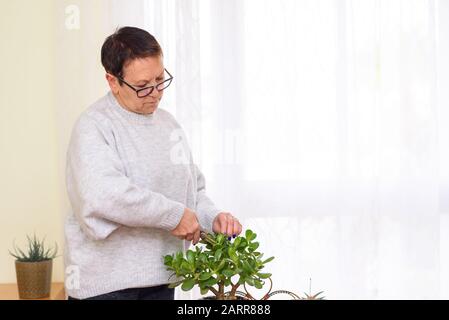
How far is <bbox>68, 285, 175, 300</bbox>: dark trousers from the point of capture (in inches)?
63.1

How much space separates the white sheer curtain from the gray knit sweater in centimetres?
106

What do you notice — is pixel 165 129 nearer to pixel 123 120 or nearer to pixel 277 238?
pixel 123 120

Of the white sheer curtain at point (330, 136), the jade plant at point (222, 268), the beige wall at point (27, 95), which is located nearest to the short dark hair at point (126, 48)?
the jade plant at point (222, 268)

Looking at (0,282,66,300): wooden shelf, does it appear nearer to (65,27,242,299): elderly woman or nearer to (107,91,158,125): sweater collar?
(65,27,242,299): elderly woman

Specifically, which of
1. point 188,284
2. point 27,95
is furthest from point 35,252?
point 188,284

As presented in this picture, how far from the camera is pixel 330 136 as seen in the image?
2795 mm

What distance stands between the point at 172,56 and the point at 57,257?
2.97ft

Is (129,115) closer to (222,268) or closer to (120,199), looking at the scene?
(120,199)

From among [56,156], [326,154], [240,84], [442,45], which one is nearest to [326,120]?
[326,154]

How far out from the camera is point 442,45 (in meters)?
2.87

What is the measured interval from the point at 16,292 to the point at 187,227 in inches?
53.5

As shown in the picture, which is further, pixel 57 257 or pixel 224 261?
pixel 57 257

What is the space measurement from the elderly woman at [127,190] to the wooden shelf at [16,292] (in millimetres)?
1024

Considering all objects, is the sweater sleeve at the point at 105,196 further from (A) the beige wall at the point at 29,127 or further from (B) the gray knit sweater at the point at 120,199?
(A) the beige wall at the point at 29,127
